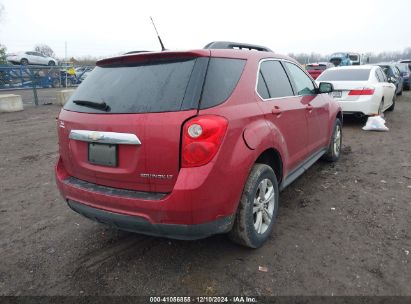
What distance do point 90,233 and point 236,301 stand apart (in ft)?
5.82

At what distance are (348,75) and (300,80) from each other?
16.9ft

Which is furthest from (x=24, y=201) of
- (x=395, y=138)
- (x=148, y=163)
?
(x=395, y=138)

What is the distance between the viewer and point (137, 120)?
2463 millimetres

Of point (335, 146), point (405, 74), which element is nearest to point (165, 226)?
point (335, 146)

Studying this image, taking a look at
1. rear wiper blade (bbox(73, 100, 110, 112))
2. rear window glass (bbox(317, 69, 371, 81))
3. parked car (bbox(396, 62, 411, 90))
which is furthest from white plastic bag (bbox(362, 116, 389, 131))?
parked car (bbox(396, 62, 411, 90))

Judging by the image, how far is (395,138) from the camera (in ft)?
23.9

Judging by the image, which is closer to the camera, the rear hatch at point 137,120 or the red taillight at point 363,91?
the rear hatch at point 137,120

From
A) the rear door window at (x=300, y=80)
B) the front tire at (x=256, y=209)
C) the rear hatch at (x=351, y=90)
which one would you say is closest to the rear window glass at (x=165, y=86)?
the front tire at (x=256, y=209)

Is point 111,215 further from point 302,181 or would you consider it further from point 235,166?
point 302,181

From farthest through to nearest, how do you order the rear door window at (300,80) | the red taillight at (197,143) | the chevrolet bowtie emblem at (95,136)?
1. the rear door window at (300,80)
2. the chevrolet bowtie emblem at (95,136)
3. the red taillight at (197,143)

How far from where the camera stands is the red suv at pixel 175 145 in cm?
237

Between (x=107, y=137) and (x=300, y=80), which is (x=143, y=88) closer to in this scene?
(x=107, y=137)

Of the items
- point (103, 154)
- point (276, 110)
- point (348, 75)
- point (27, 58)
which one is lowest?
point (27, 58)

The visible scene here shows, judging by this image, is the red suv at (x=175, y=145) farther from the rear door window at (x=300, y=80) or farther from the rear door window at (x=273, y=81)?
the rear door window at (x=300, y=80)
